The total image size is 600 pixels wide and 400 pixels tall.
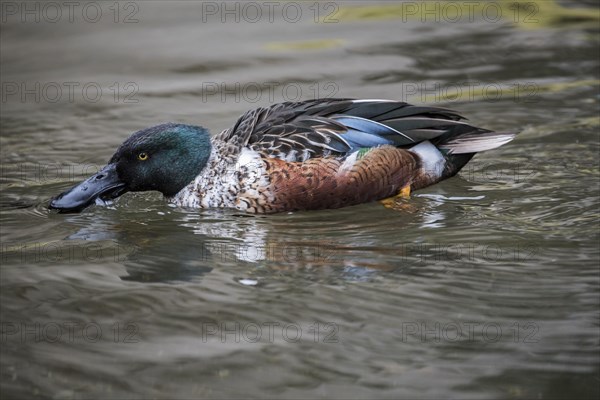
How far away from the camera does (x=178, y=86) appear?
37.2ft

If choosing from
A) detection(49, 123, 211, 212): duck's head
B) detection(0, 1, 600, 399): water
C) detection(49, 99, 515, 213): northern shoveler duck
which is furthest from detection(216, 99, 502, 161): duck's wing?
detection(0, 1, 600, 399): water

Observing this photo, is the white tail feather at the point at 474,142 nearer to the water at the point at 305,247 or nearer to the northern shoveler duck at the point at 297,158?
the northern shoveler duck at the point at 297,158

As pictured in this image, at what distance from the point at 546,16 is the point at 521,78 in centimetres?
229

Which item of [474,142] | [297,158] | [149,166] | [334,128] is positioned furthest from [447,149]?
[149,166]

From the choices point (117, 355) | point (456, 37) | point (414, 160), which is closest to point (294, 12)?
point (456, 37)

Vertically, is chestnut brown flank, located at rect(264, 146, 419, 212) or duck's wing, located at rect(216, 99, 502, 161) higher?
duck's wing, located at rect(216, 99, 502, 161)

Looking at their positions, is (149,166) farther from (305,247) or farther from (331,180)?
(305,247)

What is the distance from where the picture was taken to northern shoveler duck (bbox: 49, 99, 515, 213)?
25.4ft

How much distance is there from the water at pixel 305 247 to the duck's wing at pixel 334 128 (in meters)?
0.48

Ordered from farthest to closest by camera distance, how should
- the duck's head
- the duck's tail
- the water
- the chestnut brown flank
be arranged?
1. the duck's tail
2. the duck's head
3. the chestnut brown flank
4. the water

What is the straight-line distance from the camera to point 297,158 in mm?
7695

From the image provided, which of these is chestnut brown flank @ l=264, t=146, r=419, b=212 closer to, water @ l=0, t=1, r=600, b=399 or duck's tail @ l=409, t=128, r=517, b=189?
water @ l=0, t=1, r=600, b=399

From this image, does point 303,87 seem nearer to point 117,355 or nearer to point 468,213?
point 468,213

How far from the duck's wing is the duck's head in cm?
28
